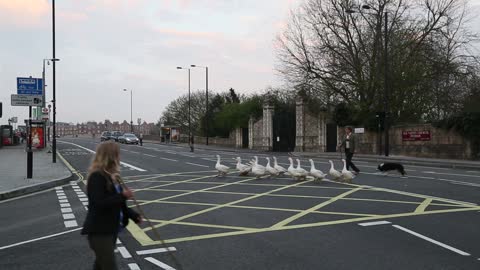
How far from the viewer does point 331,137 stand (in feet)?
140

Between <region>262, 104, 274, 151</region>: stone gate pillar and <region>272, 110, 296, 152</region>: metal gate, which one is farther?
<region>262, 104, 274, 151</region>: stone gate pillar

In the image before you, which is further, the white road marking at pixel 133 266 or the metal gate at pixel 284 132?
the metal gate at pixel 284 132

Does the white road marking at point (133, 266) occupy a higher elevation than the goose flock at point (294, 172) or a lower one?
lower

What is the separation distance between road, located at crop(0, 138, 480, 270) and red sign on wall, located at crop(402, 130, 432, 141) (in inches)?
702

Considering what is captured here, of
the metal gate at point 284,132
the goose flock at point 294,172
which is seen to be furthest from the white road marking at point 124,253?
the metal gate at point 284,132

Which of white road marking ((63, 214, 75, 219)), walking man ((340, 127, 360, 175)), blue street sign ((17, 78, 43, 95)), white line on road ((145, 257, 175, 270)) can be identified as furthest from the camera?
blue street sign ((17, 78, 43, 95))

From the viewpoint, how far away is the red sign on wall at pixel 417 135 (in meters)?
31.4

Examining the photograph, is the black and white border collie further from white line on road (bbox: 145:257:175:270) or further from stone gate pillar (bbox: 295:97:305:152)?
stone gate pillar (bbox: 295:97:305:152)

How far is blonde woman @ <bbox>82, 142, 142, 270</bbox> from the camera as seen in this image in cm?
442

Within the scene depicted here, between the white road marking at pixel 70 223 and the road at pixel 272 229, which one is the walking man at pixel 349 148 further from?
the white road marking at pixel 70 223

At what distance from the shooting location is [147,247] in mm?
7055

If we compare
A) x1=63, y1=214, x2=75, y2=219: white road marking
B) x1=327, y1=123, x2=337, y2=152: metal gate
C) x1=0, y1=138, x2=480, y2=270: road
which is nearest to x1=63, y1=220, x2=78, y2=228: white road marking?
x1=0, y1=138, x2=480, y2=270: road

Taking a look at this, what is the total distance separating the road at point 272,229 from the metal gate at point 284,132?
3318cm

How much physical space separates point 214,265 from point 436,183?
435 inches
